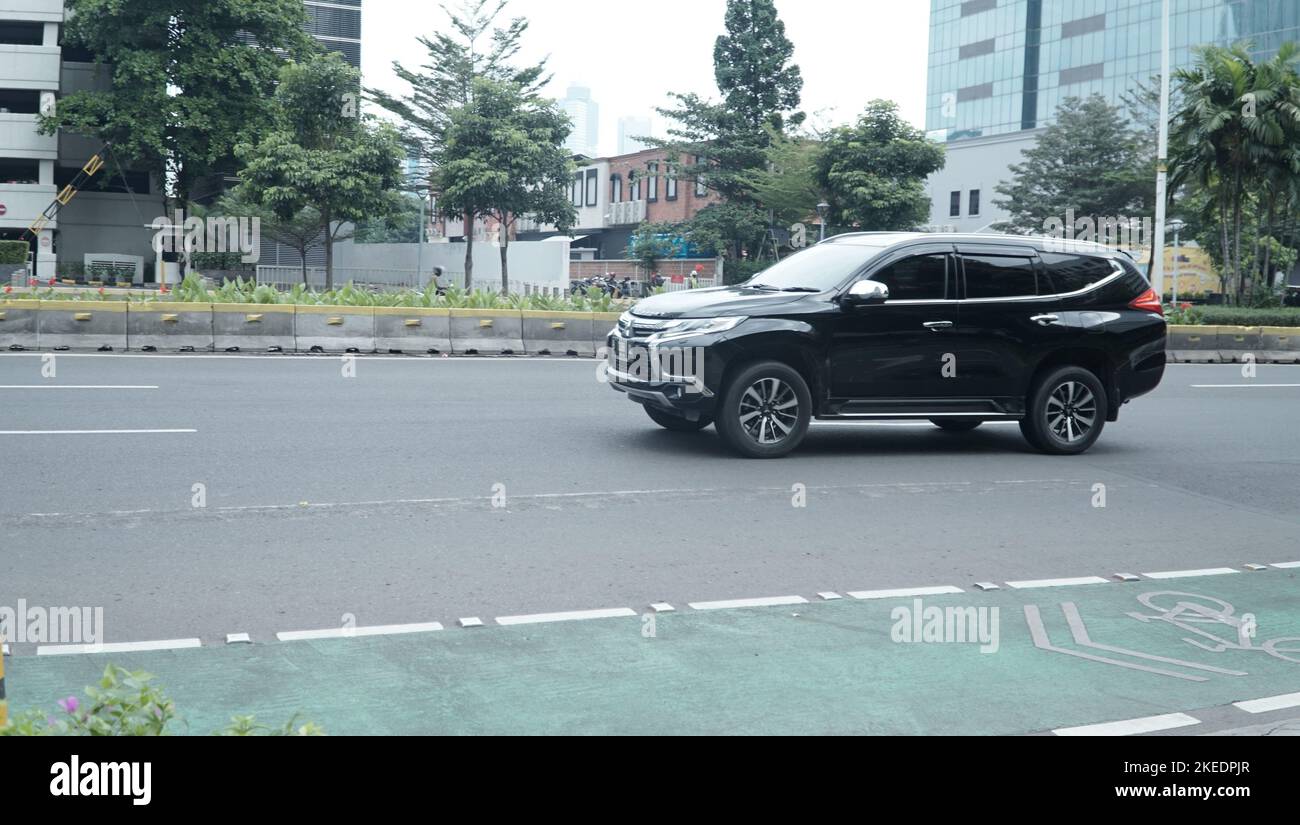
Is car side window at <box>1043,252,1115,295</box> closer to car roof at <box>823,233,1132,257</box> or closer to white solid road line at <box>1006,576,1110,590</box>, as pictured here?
car roof at <box>823,233,1132,257</box>

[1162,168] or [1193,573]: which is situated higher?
[1162,168]

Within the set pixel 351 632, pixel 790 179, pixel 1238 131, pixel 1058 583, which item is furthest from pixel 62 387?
pixel 790 179

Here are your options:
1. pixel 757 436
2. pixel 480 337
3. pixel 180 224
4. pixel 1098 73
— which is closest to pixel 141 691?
pixel 757 436

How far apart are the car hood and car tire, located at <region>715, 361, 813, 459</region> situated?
514mm

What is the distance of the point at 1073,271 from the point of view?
481 inches

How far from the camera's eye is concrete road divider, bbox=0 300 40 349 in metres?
18.5

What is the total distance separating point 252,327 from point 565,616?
14.7m

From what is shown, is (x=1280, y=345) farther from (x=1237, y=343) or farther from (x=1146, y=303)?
(x=1146, y=303)

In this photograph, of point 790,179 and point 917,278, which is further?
point 790,179

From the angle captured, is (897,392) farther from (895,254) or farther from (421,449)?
(421,449)

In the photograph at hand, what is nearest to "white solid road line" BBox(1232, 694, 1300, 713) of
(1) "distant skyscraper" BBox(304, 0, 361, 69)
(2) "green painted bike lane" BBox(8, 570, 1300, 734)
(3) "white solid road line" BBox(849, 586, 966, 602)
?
(2) "green painted bike lane" BBox(8, 570, 1300, 734)

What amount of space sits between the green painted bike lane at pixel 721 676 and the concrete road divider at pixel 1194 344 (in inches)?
823

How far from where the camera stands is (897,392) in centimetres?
1152

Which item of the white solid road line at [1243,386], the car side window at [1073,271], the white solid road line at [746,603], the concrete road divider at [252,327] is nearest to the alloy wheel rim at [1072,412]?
the car side window at [1073,271]
